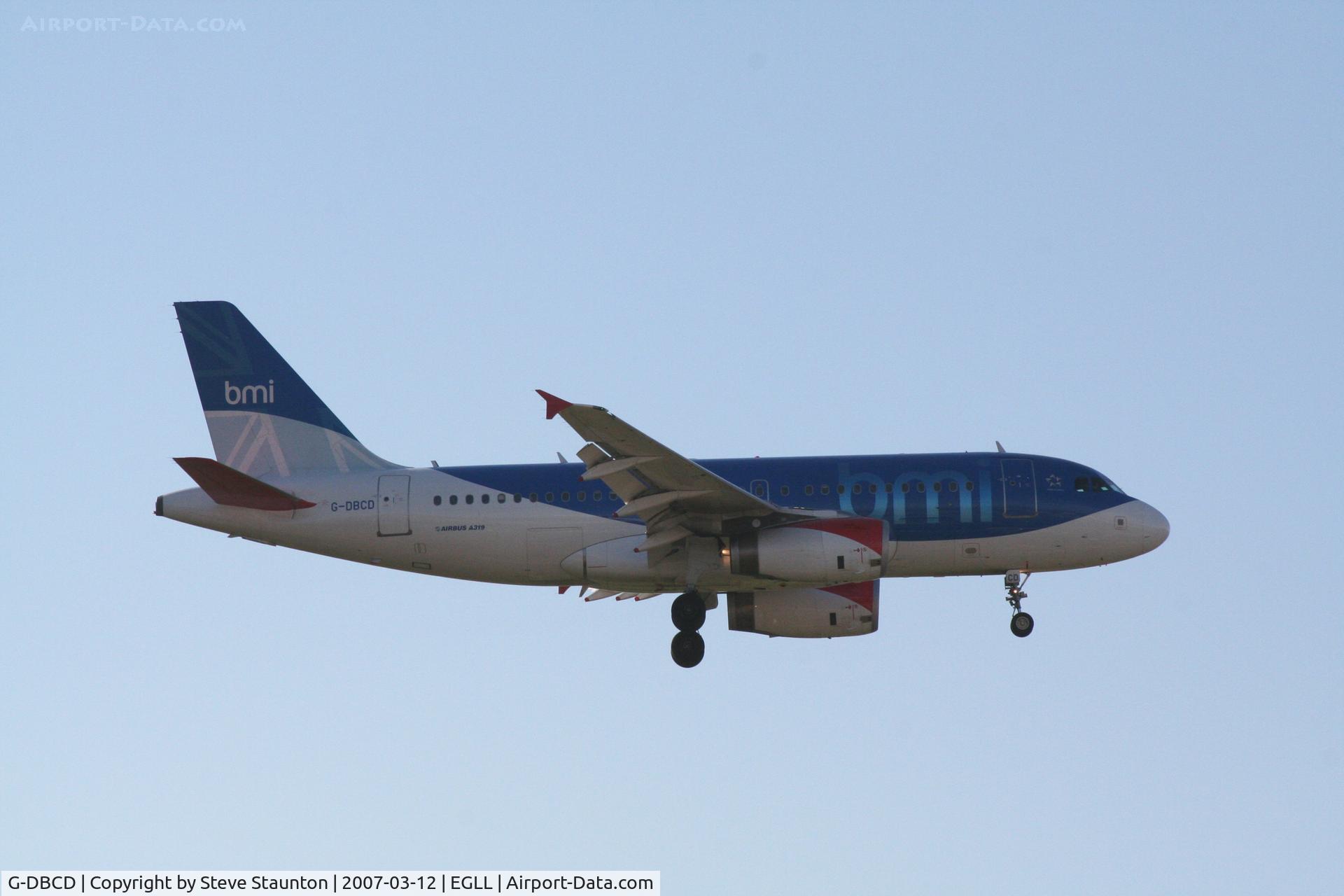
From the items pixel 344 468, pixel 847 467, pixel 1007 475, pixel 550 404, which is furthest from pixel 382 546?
pixel 1007 475

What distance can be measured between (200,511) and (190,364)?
467 cm

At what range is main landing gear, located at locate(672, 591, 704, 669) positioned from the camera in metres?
40.3

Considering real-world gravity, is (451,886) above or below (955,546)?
below

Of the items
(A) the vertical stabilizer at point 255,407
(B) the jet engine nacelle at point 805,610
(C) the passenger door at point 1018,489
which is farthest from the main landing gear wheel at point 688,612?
(A) the vertical stabilizer at point 255,407

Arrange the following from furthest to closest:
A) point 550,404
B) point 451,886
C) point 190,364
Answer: point 190,364, point 550,404, point 451,886

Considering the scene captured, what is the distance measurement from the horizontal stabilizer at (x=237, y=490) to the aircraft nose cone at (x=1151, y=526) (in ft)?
62.9

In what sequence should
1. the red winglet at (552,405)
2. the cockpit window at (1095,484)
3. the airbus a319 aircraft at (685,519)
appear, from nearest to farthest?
the red winglet at (552,405) < the airbus a319 aircraft at (685,519) < the cockpit window at (1095,484)

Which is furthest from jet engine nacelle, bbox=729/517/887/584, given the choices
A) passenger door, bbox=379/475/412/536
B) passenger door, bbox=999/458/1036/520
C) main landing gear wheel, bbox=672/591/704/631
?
passenger door, bbox=379/475/412/536

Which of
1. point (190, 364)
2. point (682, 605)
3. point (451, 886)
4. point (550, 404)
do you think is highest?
point (190, 364)

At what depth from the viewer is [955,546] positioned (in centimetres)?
3922

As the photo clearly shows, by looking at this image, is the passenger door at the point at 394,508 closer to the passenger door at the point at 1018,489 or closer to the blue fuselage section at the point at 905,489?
the blue fuselage section at the point at 905,489

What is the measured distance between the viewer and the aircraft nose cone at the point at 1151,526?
40438mm

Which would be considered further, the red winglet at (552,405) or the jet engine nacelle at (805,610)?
the jet engine nacelle at (805,610)

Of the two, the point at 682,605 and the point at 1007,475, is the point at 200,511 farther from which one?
the point at 1007,475
